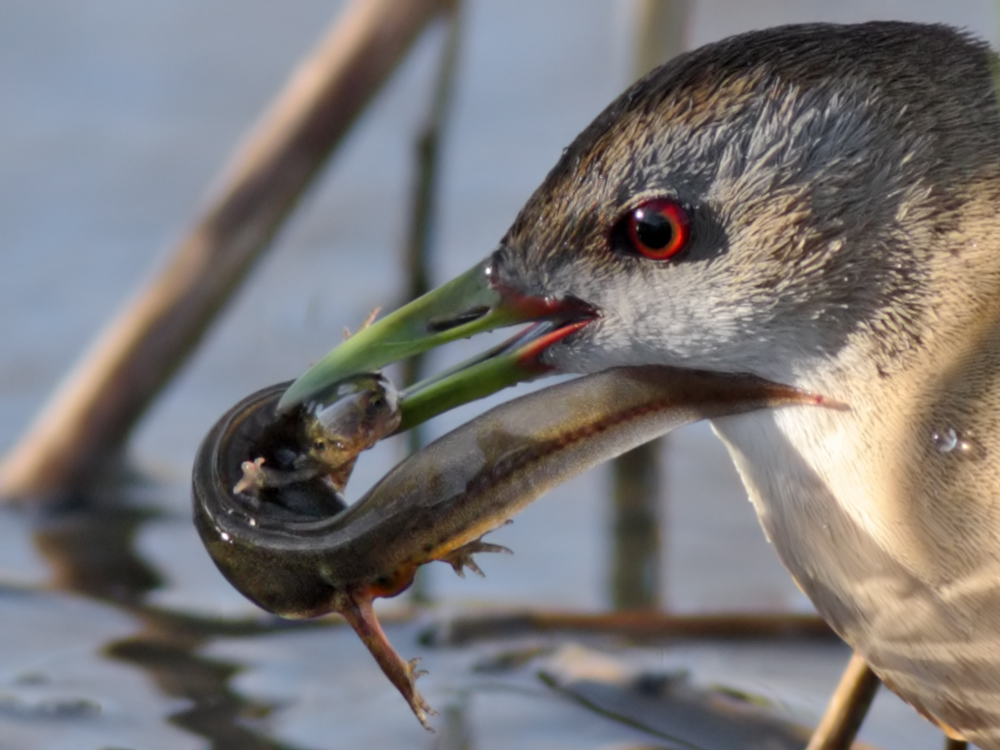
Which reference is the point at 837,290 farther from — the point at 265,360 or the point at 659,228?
the point at 265,360

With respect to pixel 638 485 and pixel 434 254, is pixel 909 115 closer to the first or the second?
pixel 638 485

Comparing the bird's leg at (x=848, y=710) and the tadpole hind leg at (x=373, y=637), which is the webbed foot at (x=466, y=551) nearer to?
the tadpole hind leg at (x=373, y=637)

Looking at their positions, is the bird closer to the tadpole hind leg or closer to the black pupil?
the black pupil

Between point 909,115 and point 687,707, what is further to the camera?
point 687,707

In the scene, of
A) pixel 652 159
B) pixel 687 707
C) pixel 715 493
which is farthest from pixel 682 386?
pixel 715 493

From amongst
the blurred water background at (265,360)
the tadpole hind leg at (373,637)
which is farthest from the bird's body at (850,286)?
the blurred water background at (265,360)

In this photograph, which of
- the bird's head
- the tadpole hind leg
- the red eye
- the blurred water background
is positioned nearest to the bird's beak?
the bird's head

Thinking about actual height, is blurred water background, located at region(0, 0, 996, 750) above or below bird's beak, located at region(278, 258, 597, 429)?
below
